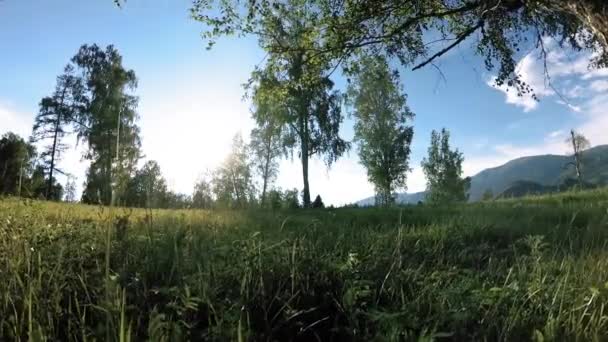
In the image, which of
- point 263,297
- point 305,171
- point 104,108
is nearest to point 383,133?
point 305,171

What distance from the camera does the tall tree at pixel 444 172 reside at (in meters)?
59.3

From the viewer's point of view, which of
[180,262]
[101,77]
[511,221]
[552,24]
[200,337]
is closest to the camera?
[200,337]

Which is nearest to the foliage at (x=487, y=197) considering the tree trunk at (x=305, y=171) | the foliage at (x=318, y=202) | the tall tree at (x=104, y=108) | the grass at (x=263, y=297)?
the foliage at (x=318, y=202)

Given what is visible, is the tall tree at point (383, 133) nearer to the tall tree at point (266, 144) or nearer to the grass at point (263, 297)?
the tall tree at point (266, 144)

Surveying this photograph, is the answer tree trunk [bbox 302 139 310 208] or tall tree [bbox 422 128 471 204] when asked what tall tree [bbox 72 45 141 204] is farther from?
tall tree [bbox 422 128 471 204]

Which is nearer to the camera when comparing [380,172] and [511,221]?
[511,221]

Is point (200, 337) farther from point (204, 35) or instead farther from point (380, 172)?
point (380, 172)

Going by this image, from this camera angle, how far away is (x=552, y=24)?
419 inches

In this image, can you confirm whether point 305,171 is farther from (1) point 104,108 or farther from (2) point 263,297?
(2) point 263,297

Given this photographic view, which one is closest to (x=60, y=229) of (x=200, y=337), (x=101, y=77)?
(x=200, y=337)

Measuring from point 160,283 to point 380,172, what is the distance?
4449 centimetres

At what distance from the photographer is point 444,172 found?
199 feet

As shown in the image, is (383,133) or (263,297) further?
(383,133)

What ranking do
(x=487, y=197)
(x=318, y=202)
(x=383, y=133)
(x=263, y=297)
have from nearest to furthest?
(x=263, y=297)
(x=318, y=202)
(x=487, y=197)
(x=383, y=133)
